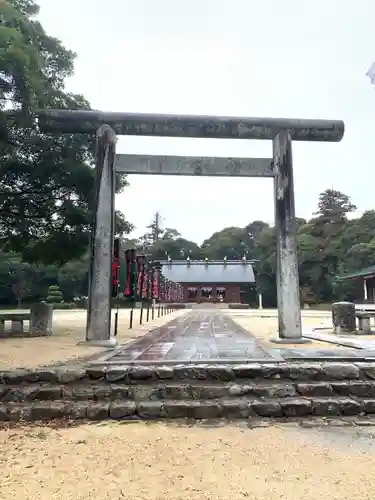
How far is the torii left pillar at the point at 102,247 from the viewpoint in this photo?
756 centimetres

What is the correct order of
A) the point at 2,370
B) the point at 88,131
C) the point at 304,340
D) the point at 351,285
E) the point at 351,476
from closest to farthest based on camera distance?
1. the point at 351,476
2. the point at 2,370
3. the point at 304,340
4. the point at 88,131
5. the point at 351,285

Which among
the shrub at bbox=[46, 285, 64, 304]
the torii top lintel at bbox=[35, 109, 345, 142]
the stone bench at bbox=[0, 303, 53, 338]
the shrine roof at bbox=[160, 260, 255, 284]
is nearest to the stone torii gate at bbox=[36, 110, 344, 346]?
the torii top lintel at bbox=[35, 109, 345, 142]

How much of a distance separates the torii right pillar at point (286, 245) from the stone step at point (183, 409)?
331 centimetres

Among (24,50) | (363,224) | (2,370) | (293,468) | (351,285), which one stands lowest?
(293,468)

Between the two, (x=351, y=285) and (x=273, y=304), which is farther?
(x=273, y=304)

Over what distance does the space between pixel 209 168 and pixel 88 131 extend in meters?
2.51

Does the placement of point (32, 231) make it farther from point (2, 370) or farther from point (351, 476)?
point (351, 476)

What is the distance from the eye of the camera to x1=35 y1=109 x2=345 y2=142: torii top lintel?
805 centimetres

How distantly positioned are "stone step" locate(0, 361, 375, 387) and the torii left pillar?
2757 millimetres

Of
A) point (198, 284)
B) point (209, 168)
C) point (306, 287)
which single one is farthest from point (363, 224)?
point (209, 168)

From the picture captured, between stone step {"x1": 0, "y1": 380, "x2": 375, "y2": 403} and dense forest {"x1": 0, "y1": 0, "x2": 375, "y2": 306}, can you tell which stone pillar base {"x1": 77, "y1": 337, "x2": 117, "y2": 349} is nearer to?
stone step {"x1": 0, "y1": 380, "x2": 375, "y2": 403}

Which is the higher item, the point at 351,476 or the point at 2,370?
the point at 2,370

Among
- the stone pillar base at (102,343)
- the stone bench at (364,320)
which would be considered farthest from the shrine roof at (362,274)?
the stone pillar base at (102,343)

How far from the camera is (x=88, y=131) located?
26.9 ft
